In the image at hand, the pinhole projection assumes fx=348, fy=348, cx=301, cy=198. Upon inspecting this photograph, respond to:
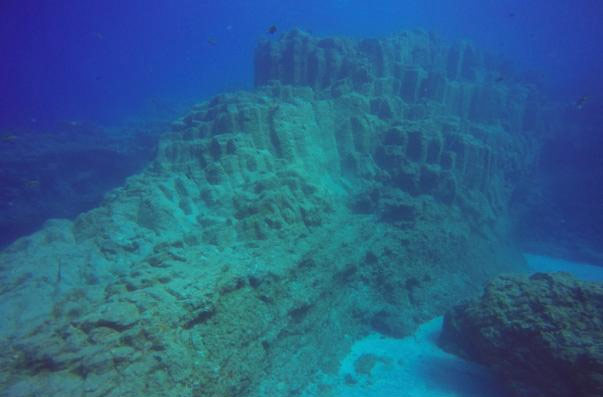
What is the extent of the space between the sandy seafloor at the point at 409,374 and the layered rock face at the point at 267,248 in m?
0.35

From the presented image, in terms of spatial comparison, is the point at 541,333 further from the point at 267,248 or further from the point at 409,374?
the point at 267,248

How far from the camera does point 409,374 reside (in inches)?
280

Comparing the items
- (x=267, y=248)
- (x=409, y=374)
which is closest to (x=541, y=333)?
(x=409, y=374)

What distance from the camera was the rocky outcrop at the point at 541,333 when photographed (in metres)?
5.16

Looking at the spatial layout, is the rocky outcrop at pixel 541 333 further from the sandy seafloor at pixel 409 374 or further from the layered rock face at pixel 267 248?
the layered rock face at pixel 267 248

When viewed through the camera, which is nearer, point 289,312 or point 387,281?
point 289,312

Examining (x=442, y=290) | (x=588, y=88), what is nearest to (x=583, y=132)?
(x=588, y=88)

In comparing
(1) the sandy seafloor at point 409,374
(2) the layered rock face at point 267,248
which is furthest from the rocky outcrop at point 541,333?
(2) the layered rock face at point 267,248

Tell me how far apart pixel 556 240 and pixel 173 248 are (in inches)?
650

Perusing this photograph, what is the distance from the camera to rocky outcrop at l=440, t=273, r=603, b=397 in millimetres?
5160

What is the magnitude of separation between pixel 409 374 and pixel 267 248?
395cm

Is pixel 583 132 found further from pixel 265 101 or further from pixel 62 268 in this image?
pixel 62 268

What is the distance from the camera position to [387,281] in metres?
8.71

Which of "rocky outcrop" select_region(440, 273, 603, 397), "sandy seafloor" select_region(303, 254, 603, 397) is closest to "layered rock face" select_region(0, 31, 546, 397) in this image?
"sandy seafloor" select_region(303, 254, 603, 397)
